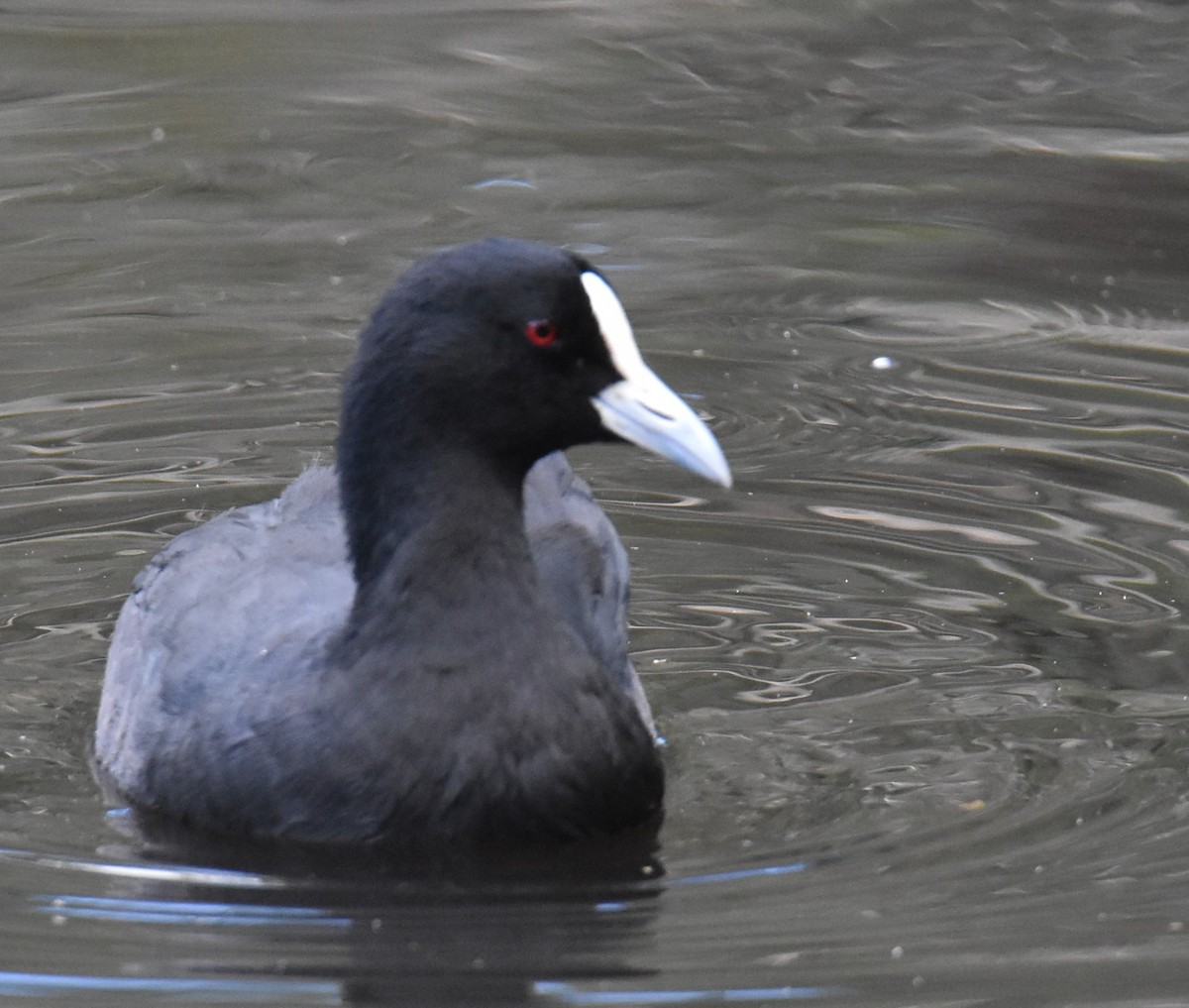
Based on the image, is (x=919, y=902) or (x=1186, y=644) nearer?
(x=919, y=902)

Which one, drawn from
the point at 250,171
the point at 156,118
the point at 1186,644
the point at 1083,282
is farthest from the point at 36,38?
the point at 1186,644

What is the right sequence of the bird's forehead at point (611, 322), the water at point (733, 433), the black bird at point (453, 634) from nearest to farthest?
the water at point (733, 433) < the black bird at point (453, 634) < the bird's forehead at point (611, 322)

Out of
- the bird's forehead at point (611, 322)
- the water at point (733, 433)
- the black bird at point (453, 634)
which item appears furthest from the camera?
the bird's forehead at point (611, 322)

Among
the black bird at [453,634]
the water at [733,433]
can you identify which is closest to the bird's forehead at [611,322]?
the black bird at [453,634]

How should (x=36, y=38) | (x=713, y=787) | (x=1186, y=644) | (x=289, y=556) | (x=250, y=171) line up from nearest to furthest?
(x=713, y=787), (x=289, y=556), (x=1186, y=644), (x=250, y=171), (x=36, y=38)

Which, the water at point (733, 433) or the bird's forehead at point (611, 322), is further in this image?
the bird's forehead at point (611, 322)

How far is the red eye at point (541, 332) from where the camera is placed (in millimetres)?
4539

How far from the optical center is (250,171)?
32.8 ft

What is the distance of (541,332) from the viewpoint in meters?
4.56

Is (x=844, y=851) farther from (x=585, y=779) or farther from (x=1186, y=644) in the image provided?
(x=1186, y=644)

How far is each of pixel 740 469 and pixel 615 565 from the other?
5.22 feet

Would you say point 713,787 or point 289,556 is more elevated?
point 289,556

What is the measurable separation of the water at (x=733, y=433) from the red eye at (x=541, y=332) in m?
0.99

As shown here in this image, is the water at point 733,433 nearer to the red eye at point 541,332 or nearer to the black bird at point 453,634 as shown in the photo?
the black bird at point 453,634
